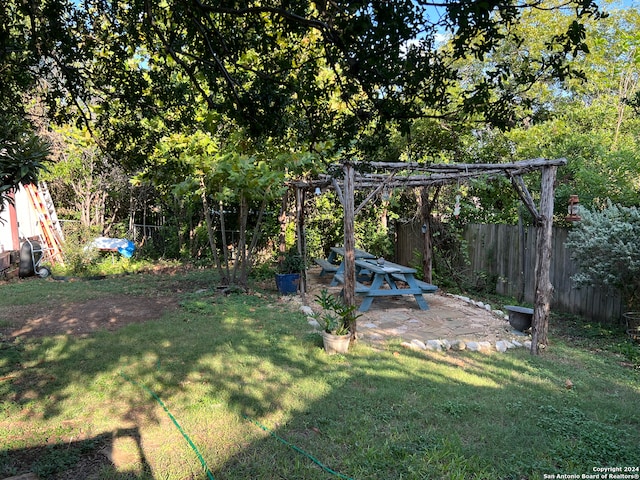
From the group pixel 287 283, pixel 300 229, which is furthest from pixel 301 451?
pixel 300 229

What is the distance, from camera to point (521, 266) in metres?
8.33

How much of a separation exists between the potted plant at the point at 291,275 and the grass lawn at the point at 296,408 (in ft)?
9.26

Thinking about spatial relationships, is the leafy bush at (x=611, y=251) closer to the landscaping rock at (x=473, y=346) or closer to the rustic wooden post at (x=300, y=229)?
the landscaping rock at (x=473, y=346)

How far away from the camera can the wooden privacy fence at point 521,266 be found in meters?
6.84

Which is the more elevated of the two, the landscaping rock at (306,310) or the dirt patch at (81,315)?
the dirt patch at (81,315)

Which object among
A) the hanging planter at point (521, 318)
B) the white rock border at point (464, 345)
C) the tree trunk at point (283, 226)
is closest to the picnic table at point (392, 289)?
the hanging planter at point (521, 318)

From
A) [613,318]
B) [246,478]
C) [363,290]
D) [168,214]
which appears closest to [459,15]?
[246,478]

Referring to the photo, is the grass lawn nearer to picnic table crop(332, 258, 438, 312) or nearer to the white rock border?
the white rock border

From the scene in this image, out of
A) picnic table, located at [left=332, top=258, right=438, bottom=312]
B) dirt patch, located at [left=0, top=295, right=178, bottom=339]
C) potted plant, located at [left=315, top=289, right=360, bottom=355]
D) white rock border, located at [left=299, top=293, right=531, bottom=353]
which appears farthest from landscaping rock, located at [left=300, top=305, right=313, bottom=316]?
dirt patch, located at [left=0, top=295, right=178, bottom=339]

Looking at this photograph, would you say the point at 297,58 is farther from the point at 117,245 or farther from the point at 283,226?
the point at 117,245

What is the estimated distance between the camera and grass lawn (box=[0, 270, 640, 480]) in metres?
2.68

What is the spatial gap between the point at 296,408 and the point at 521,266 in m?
6.49

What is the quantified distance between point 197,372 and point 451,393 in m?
2.45

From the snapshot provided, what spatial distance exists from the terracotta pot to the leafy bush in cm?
384
